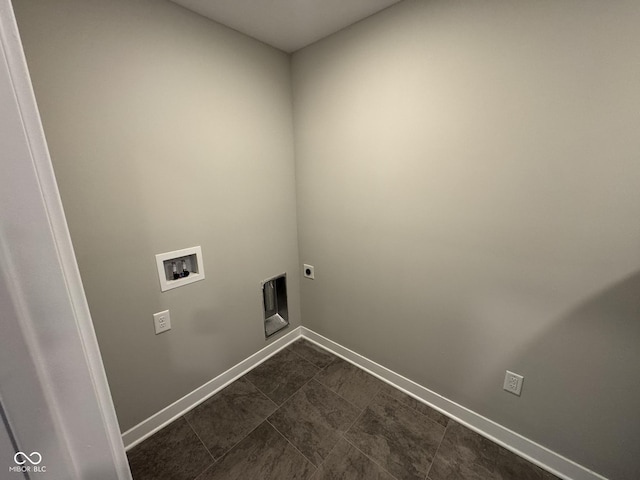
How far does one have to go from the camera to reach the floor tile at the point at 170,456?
4.13 feet

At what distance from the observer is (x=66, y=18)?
3.35 feet

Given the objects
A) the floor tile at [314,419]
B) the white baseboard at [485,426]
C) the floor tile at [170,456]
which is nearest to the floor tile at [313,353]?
the white baseboard at [485,426]

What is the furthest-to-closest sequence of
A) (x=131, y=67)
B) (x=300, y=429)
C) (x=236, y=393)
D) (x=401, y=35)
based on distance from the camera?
(x=236, y=393) < (x=300, y=429) < (x=401, y=35) < (x=131, y=67)

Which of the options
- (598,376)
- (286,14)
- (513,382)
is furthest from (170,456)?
(286,14)

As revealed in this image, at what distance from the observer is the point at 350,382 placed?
1813 millimetres

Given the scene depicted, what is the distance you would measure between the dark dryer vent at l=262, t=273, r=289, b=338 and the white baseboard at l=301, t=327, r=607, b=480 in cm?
59

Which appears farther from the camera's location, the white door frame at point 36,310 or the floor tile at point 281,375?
the floor tile at point 281,375

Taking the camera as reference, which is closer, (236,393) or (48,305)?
(48,305)

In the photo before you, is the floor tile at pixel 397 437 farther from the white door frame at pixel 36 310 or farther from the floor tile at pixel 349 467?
the white door frame at pixel 36 310

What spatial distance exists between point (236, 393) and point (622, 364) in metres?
2.03

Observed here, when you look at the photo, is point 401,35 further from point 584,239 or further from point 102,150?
point 102,150

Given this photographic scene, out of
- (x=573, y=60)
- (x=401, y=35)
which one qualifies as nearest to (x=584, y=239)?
(x=573, y=60)

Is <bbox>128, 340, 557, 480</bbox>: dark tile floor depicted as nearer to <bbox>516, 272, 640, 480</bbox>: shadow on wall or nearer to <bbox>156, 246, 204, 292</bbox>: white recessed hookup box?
<bbox>516, 272, 640, 480</bbox>: shadow on wall

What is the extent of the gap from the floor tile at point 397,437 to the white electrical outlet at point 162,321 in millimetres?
1206
